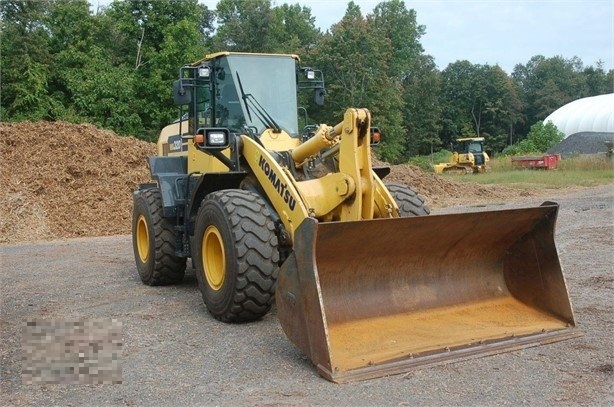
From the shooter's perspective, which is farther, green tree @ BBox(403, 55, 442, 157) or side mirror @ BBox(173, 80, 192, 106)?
green tree @ BBox(403, 55, 442, 157)

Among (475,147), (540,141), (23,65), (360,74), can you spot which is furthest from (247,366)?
(540,141)

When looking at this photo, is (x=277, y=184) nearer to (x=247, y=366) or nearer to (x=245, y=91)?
(x=245, y=91)

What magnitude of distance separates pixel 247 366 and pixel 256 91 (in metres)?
3.36

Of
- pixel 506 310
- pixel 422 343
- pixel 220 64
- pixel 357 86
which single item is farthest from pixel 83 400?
pixel 357 86

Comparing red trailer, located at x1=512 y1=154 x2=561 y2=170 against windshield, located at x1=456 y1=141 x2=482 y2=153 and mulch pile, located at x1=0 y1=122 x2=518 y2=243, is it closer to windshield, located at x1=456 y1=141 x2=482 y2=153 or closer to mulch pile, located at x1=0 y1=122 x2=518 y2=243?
windshield, located at x1=456 y1=141 x2=482 y2=153

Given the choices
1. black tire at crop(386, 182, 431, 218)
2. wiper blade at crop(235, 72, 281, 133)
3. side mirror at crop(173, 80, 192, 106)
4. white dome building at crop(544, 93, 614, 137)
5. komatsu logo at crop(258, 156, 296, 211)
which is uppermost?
white dome building at crop(544, 93, 614, 137)

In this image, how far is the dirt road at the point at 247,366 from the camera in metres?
4.14

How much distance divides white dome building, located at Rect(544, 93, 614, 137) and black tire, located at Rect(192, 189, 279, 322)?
54.1 metres

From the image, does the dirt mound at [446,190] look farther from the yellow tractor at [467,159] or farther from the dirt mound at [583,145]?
the dirt mound at [583,145]

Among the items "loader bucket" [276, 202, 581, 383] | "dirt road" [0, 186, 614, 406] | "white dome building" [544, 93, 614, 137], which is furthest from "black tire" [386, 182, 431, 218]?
"white dome building" [544, 93, 614, 137]

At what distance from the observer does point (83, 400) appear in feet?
13.7

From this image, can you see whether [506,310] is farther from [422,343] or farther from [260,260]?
[260,260]

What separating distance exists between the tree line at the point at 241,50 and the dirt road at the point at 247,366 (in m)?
4.32

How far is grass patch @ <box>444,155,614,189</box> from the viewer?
25.9 m
